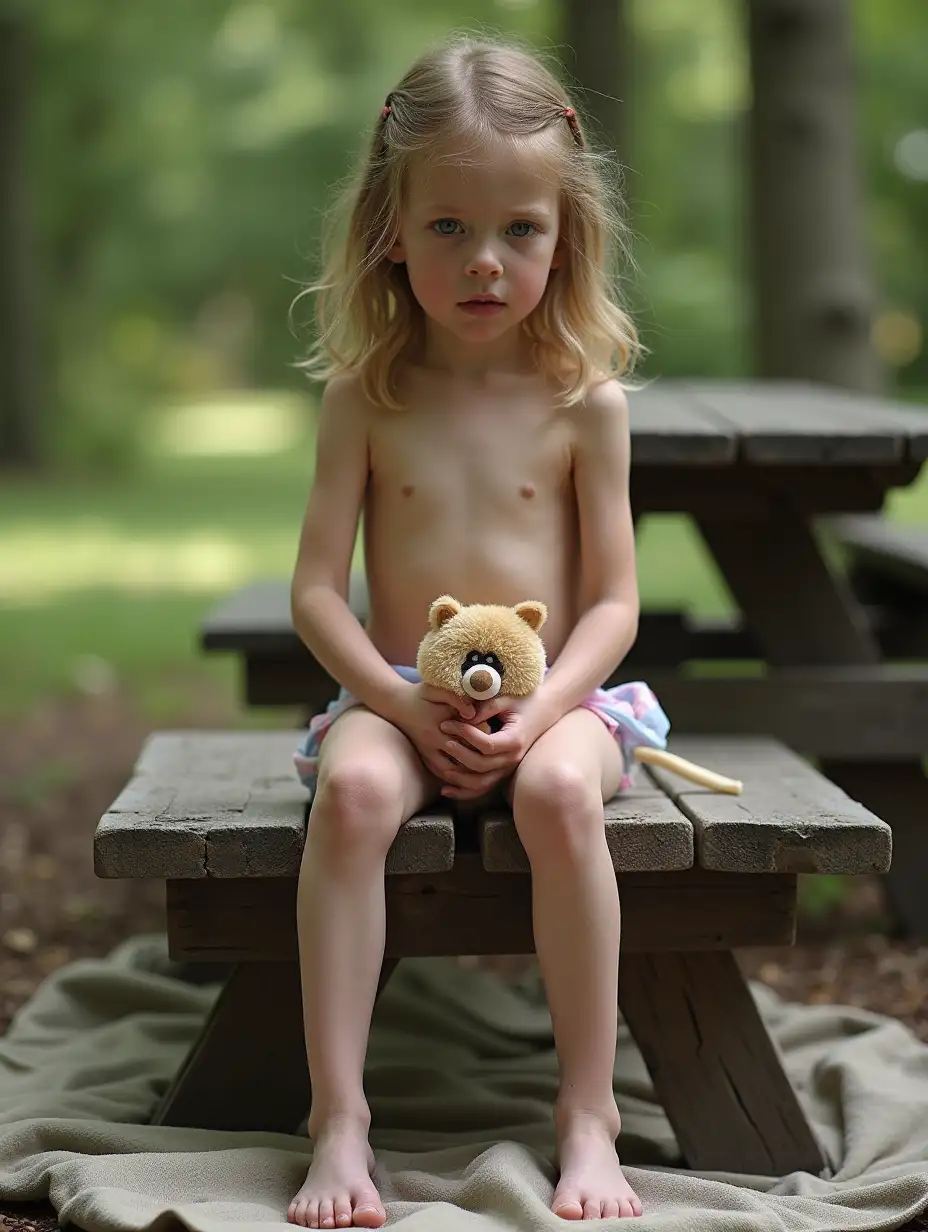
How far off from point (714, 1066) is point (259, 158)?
65.1ft

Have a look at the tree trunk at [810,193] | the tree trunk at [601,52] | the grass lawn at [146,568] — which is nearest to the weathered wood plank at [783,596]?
the tree trunk at [810,193]

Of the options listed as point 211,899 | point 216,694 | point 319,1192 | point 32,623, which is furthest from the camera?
point 32,623

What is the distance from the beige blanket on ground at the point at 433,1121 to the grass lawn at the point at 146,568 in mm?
3183

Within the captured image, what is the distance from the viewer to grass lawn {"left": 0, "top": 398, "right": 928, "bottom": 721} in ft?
25.0

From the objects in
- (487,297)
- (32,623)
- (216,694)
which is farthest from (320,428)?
(32,623)

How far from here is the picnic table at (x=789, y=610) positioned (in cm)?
326

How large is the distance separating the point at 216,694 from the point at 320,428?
4377 mm

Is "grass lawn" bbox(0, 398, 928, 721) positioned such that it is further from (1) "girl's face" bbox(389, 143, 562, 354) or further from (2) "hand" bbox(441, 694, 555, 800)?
(2) "hand" bbox(441, 694, 555, 800)

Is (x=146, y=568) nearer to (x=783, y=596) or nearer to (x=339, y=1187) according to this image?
(x=783, y=596)

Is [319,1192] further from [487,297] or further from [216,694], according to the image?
[216,694]

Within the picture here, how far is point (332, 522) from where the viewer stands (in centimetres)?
287

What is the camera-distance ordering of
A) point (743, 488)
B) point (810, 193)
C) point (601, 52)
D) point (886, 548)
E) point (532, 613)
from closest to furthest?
point (532, 613) → point (743, 488) → point (886, 548) → point (810, 193) → point (601, 52)

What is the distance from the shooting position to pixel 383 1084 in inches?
118

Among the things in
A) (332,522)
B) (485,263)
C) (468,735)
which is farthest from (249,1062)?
(485,263)
